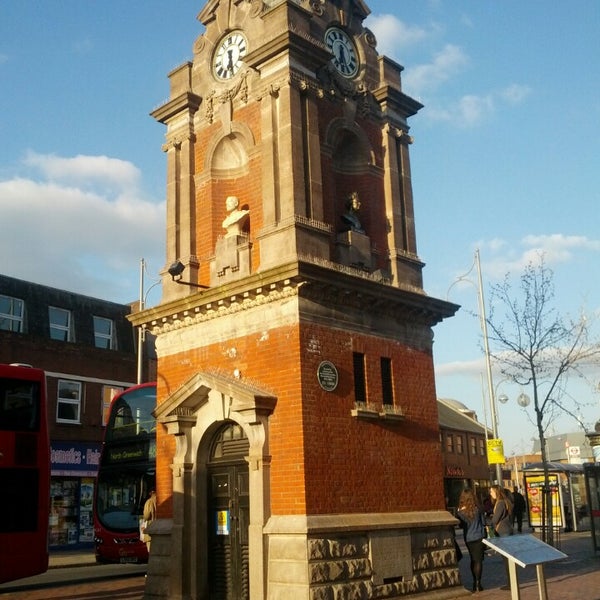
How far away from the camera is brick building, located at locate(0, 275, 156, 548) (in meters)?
32.1

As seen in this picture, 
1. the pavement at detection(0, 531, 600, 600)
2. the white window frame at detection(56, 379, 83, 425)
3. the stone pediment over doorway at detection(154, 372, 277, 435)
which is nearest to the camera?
the stone pediment over doorway at detection(154, 372, 277, 435)

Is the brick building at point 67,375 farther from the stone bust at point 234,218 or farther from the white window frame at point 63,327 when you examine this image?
the stone bust at point 234,218

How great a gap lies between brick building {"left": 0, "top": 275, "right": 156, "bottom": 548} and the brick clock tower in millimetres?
17648

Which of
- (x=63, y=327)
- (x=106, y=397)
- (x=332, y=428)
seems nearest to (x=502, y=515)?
(x=332, y=428)

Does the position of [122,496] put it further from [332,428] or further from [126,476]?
[332,428]

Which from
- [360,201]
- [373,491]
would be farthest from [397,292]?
[373,491]

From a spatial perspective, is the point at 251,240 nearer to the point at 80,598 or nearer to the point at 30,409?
the point at 30,409

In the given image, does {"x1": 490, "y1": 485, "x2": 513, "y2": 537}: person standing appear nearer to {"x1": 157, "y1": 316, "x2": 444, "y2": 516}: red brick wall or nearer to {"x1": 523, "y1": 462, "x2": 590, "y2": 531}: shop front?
{"x1": 157, "y1": 316, "x2": 444, "y2": 516}: red brick wall

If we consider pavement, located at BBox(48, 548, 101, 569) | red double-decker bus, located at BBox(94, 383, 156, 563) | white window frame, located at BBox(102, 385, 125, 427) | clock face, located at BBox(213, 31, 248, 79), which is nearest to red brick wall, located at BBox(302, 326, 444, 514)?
clock face, located at BBox(213, 31, 248, 79)

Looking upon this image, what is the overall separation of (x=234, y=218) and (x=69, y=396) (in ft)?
67.7

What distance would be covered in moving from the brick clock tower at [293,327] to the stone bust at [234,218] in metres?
0.05

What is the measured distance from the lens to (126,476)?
2161cm

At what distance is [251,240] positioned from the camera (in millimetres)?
15258

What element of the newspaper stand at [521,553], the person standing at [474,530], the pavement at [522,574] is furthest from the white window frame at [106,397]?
the newspaper stand at [521,553]
